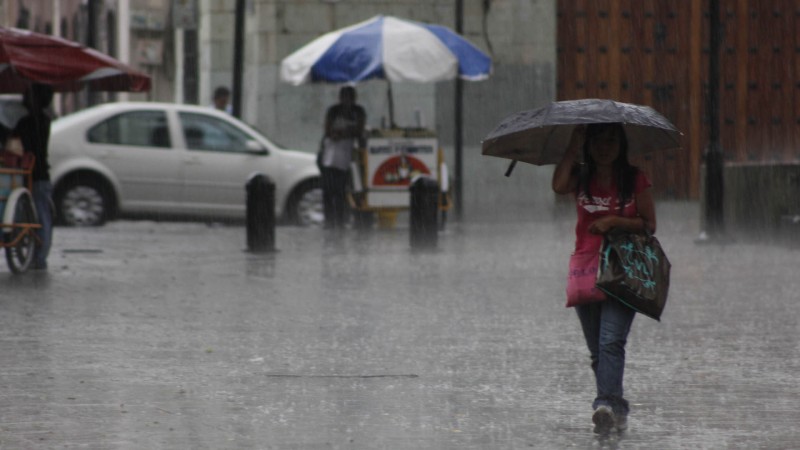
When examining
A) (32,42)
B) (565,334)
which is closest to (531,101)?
(32,42)

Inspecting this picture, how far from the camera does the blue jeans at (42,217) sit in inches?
584

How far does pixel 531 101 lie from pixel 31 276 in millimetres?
15482

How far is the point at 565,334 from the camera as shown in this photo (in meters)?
10.5

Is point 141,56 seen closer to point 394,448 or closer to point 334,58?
point 334,58

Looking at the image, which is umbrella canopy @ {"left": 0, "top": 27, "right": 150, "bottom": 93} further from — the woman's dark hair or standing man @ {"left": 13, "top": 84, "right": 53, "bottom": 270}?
the woman's dark hair

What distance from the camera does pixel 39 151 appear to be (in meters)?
14.9

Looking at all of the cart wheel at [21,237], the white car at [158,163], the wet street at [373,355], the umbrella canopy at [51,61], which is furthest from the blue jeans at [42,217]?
the white car at [158,163]

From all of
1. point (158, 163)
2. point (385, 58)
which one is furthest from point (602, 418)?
point (158, 163)

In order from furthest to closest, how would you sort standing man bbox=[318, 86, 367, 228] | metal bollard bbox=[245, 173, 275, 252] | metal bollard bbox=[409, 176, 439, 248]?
1. standing man bbox=[318, 86, 367, 228]
2. metal bollard bbox=[409, 176, 439, 248]
3. metal bollard bbox=[245, 173, 275, 252]

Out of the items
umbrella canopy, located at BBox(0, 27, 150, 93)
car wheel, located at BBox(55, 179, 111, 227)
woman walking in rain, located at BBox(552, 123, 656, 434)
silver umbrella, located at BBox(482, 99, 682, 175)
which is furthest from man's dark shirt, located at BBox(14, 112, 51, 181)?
woman walking in rain, located at BBox(552, 123, 656, 434)

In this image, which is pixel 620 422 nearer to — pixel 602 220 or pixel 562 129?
pixel 602 220

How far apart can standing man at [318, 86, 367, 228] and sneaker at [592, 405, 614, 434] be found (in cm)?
1432

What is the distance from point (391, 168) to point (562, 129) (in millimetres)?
14224

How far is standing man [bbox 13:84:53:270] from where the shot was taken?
48.7 ft
